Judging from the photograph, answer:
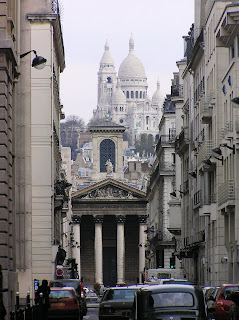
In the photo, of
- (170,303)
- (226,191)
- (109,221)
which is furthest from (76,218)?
(170,303)

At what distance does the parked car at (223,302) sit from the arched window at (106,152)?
150 metres

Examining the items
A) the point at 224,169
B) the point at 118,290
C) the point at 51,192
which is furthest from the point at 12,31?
the point at 51,192

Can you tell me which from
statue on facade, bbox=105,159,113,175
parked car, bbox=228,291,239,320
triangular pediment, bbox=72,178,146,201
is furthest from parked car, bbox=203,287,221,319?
statue on facade, bbox=105,159,113,175

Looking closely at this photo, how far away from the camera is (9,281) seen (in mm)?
33219

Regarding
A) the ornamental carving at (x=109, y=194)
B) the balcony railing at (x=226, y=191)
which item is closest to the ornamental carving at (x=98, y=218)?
the ornamental carving at (x=109, y=194)

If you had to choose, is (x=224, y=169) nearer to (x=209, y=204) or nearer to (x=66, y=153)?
(x=209, y=204)

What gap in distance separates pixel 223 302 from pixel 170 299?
7.54 m

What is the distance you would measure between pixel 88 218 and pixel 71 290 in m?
138

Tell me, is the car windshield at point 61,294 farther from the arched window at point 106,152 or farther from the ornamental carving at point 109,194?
the arched window at point 106,152

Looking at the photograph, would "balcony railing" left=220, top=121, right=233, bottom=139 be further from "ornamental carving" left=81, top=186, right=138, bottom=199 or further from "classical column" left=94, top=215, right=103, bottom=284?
"classical column" left=94, top=215, right=103, bottom=284

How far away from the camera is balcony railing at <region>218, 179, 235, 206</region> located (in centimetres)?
4922

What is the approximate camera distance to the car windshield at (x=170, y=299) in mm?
25531

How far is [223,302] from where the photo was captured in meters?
33.0

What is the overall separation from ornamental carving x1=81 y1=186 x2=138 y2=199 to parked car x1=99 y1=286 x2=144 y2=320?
13331cm
